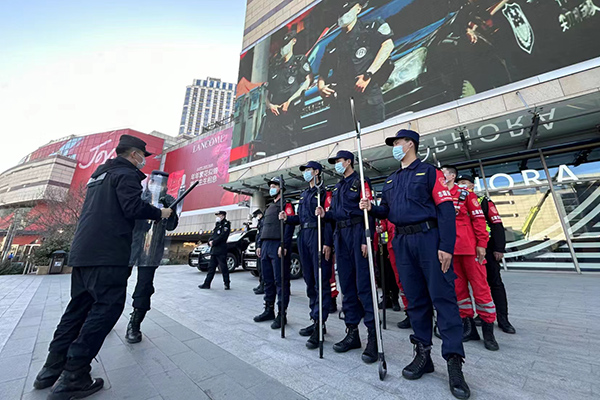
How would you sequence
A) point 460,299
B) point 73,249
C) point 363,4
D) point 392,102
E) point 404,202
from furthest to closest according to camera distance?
point 363,4 < point 392,102 < point 460,299 < point 404,202 < point 73,249

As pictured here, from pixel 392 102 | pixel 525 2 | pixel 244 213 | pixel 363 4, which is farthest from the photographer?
pixel 244 213

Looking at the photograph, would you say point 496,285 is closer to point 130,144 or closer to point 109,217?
point 109,217

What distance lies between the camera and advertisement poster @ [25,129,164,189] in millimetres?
34281

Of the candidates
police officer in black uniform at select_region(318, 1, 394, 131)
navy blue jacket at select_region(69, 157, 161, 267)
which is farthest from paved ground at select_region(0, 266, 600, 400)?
police officer in black uniform at select_region(318, 1, 394, 131)

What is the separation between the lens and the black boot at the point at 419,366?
1.83 metres

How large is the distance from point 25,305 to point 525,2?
14.1 m

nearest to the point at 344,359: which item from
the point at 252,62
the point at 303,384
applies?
the point at 303,384

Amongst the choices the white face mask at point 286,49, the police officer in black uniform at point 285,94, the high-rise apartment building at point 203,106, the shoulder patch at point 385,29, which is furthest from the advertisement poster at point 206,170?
the high-rise apartment building at point 203,106

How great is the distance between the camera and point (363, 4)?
Answer: 34.8 feet

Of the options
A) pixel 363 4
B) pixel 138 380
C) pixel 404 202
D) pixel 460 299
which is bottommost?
pixel 138 380

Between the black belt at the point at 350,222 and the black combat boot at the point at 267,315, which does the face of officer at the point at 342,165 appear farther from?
the black combat boot at the point at 267,315

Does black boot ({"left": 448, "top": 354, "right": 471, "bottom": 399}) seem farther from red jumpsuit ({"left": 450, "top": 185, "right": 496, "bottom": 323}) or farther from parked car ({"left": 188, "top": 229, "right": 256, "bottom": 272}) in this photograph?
parked car ({"left": 188, "top": 229, "right": 256, "bottom": 272})

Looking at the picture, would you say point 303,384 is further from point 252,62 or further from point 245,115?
point 252,62

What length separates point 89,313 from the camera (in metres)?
1.81
